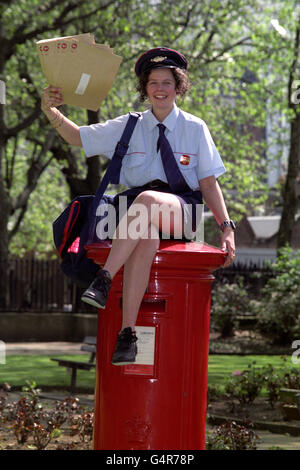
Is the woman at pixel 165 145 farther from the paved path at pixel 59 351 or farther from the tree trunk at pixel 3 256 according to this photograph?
the tree trunk at pixel 3 256

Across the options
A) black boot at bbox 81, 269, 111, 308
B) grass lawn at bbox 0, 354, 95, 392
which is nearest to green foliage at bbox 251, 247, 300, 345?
grass lawn at bbox 0, 354, 95, 392

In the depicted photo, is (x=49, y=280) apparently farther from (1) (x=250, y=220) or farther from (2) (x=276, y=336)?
(1) (x=250, y=220)

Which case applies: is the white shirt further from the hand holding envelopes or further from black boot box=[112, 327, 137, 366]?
black boot box=[112, 327, 137, 366]

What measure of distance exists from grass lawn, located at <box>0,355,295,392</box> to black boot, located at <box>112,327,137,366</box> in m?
5.37

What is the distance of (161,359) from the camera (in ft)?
13.5

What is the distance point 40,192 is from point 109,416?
102 ft

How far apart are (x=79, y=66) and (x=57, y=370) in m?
8.63

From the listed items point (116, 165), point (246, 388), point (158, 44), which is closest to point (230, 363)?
point (246, 388)

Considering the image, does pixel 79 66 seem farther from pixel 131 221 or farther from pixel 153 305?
pixel 153 305

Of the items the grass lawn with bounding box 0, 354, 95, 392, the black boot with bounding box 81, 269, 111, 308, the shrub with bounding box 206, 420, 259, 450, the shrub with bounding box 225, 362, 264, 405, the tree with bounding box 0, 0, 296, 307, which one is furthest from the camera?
the tree with bounding box 0, 0, 296, 307

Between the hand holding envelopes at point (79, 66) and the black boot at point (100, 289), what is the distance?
3.76ft

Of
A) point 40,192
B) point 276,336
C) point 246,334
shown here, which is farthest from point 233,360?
point 40,192

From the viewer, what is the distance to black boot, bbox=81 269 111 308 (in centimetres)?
390
